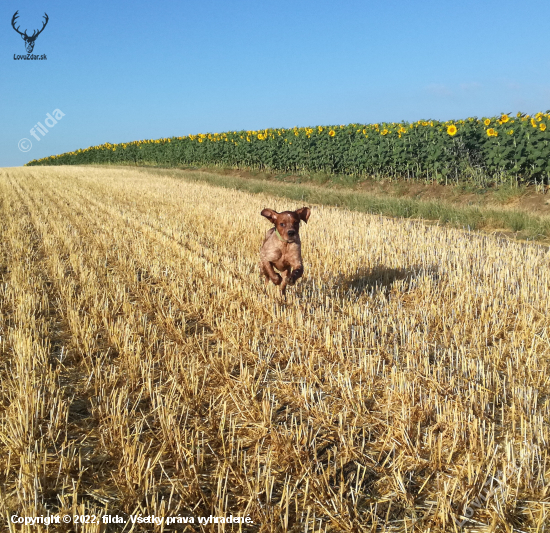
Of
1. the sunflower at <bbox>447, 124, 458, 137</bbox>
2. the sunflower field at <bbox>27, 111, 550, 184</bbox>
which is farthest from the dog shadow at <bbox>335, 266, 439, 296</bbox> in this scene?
the sunflower at <bbox>447, 124, 458, 137</bbox>

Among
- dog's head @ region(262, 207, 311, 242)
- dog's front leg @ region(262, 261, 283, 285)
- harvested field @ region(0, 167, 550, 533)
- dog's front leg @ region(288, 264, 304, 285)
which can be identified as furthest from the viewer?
dog's front leg @ region(262, 261, 283, 285)

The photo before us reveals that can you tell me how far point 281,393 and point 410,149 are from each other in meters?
15.9

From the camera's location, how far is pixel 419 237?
29.0 ft

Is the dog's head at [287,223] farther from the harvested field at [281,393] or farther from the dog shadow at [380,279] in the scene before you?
the dog shadow at [380,279]

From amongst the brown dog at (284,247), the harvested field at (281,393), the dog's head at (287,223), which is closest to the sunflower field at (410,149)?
the harvested field at (281,393)

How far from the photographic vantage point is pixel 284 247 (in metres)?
4.79

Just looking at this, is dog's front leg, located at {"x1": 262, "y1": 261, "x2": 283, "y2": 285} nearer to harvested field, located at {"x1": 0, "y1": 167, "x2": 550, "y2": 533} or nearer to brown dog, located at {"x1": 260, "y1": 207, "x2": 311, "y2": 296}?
brown dog, located at {"x1": 260, "y1": 207, "x2": 311, "y2": 296}

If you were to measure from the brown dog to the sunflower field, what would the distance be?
11564 mm

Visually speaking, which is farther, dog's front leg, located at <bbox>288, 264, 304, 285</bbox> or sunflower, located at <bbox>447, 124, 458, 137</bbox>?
sunflower, located at <bbox>447, 124, 458, 137</bbox>

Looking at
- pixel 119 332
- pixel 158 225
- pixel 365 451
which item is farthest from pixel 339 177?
pixel 365 451

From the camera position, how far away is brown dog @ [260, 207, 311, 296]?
4.56 metres

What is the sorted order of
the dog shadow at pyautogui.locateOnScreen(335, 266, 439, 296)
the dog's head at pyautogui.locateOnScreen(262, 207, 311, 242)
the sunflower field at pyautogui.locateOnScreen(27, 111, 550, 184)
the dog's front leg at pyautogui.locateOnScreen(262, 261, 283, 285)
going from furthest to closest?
the sunflower field at pyautogui.locateOnScreen(27, 111, 550, 184)
the dog shadow at pyautogui.locateOnScreen(335, 266, 439, 296)
the dog's front leg at pyautogui.locateOnScreen(262, 261, 283, 285)
the dog's head at pyautogui.locateOnScreen(262, 207, 311, 242)

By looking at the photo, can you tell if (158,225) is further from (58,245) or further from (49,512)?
(49,512)

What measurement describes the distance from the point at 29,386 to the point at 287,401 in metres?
1.87
